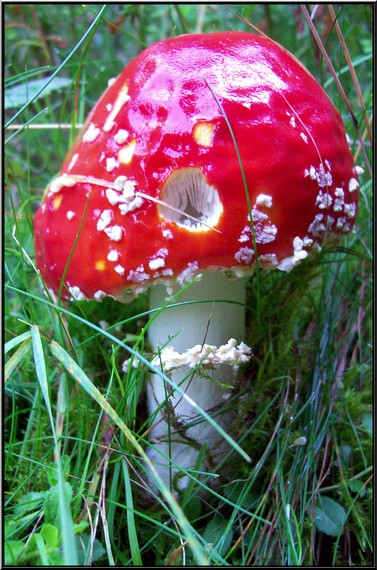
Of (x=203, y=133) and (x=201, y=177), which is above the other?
(x=203, y=133)

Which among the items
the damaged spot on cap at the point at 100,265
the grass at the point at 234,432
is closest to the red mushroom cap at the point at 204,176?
the damaged spot on cap at the point at 100,265

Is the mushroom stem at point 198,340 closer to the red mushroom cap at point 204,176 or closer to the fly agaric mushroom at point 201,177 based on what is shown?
the fly agaric mushroom at point 201,177

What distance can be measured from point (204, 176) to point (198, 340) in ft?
1.76

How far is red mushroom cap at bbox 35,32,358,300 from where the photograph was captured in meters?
1.18

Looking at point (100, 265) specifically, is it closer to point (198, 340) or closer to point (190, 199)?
point (190, 199)

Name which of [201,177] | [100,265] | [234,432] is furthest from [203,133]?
[234,432]

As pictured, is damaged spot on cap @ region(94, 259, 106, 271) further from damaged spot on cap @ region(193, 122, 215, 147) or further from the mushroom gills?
damaged spot on cap @ region(193, 122, 215, 147)

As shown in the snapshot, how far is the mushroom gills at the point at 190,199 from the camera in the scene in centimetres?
119

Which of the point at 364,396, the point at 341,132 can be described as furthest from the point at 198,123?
the point at 364,396

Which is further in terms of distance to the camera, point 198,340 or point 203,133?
point 198,340

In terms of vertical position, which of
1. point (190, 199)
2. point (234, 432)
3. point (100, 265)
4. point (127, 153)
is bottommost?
point (234, 432)

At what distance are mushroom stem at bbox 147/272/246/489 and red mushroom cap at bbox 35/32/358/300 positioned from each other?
0.24 m

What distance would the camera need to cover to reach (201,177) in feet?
3.98

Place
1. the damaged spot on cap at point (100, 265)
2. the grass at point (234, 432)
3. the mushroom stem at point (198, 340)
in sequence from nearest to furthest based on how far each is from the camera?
the grass at point (234, 432) < the damaged spot on cap at point (100, 265) < the mushroom stem at point (198, 340)
